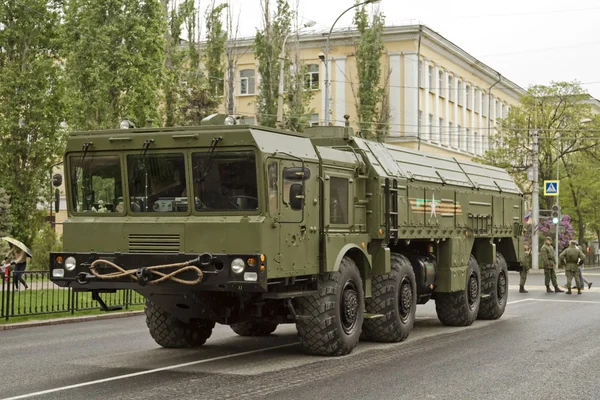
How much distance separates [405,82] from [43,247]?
30.9 metres

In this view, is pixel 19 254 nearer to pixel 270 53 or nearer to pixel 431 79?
pixel 270 53

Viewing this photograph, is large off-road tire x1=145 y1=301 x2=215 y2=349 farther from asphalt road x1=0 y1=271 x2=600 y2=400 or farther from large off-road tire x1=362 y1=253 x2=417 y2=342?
large off-road tire x1=362 y1=253 x2=417 y2=342

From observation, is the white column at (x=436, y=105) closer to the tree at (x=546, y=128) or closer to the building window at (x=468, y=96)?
the tree at (x=546, y=128)

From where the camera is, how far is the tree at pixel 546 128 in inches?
2424

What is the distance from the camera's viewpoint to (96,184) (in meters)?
12.5

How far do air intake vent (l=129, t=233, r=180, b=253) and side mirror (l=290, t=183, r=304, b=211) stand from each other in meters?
1.52

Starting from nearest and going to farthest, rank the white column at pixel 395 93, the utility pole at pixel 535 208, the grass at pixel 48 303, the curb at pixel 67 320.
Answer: the curb at pixel 67 320 < the grass at pixel 48 303 < the utility pole at pixel 535 208 < the white column at pixel 395 93

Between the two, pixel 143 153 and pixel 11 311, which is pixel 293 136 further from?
pixel 11 311

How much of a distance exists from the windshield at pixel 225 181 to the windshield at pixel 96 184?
112cm

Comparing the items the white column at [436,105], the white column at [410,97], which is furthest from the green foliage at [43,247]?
the white column at [436,105]

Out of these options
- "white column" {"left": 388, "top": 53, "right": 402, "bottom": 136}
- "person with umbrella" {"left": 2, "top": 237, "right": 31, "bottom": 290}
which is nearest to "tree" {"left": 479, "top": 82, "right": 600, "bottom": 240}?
"white column" {"left": 388, "top": 53, "right": 402, "bottom": 136}

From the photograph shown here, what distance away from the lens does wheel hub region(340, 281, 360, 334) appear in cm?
1319

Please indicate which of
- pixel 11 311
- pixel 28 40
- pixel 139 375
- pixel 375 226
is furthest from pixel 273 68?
pixel 139 375

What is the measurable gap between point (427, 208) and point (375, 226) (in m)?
2.28
